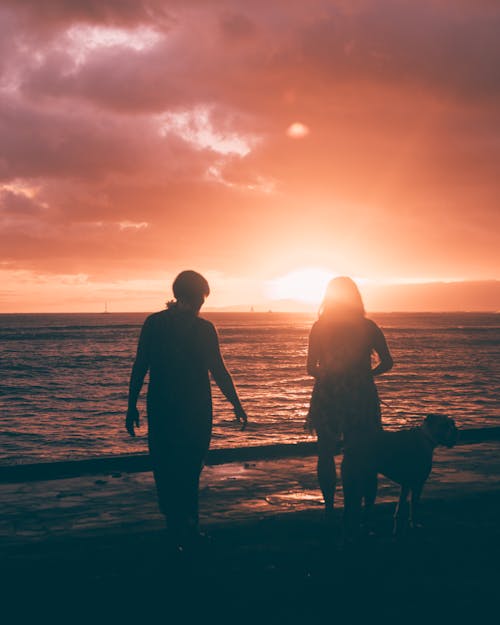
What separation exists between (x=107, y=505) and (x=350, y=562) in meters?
2.68

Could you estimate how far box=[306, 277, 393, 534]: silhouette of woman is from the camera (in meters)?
4.66

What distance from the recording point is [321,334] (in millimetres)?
4918

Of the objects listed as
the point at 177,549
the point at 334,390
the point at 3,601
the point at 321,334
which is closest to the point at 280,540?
the point at 177,549

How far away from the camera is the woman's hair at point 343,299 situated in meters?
4.79

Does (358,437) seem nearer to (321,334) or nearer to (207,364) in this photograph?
(321,334)

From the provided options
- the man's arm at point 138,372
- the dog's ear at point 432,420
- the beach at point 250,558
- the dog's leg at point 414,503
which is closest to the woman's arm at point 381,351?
the dog's ear at point 432,420

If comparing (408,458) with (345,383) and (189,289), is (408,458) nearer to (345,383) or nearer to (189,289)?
(345,383)

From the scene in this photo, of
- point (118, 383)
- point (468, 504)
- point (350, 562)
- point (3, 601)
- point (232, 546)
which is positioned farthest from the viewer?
point (118, 383)

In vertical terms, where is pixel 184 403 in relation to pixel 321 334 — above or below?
below

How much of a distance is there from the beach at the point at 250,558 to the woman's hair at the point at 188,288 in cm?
190

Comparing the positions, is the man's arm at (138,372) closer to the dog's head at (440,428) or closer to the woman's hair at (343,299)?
the woman's hair at (343,299)

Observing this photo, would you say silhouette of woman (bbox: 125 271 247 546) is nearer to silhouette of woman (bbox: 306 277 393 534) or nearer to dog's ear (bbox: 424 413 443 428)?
silhouette of woman (bbox: 306 277 393 534)

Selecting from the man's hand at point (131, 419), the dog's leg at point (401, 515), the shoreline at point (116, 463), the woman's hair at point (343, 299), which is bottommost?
the shoreline at point (116, 463)

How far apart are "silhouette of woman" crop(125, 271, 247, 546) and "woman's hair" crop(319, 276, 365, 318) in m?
1.04
